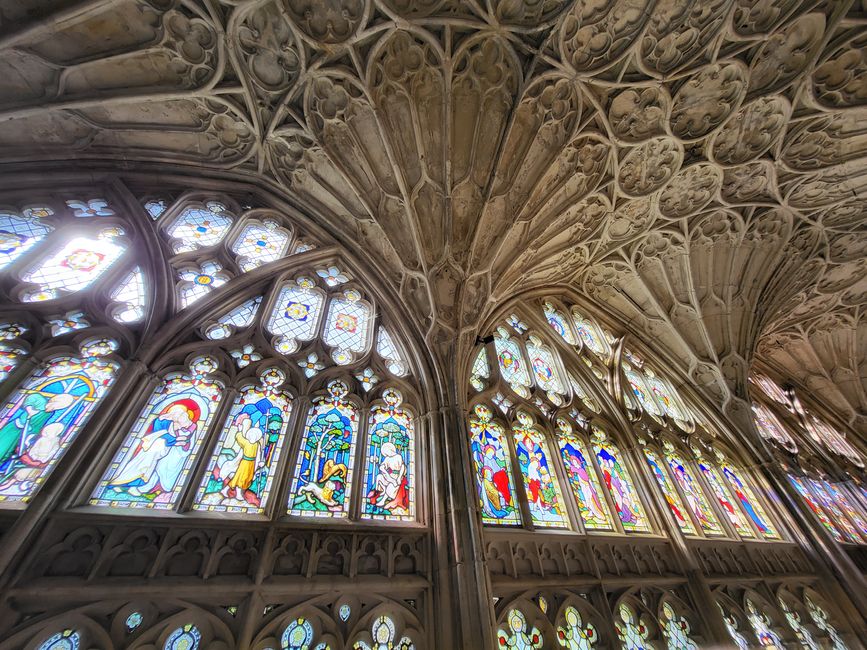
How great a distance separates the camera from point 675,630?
193 inches

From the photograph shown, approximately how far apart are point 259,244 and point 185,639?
5.55 metres

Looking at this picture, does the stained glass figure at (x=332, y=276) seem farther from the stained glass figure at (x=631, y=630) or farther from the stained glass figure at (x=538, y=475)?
the stained glass figure at (x=631, y=630)

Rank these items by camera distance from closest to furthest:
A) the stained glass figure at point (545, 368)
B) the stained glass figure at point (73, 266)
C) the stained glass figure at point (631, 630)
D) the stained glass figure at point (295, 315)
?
the stained glass figure at point (73, 266), the stained glass figure at point (631, 630), the stained glass figure at point (295, 315), the stained glass figure at point (545, 368)

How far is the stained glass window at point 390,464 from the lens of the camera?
453cm

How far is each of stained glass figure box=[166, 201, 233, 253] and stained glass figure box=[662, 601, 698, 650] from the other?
8439 millimetres

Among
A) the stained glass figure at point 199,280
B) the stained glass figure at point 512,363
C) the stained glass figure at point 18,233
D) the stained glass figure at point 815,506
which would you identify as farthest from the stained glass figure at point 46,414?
the stained glass figure at point 815,506

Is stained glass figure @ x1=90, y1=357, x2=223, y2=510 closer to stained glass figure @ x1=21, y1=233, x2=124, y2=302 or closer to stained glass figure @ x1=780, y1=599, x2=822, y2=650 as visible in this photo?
stained glass figure @ x1=21, y1=233, x2=124, y2=302

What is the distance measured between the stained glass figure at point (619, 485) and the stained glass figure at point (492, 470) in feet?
6.39

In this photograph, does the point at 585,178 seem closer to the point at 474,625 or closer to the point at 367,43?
the point at 367,43

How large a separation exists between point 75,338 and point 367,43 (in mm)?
5538

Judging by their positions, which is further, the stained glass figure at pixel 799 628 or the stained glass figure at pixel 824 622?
the stained glass figure at pixel 824 622

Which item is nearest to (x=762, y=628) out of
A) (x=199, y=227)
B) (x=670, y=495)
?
(x=670, y=495)

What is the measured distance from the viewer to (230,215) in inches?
268

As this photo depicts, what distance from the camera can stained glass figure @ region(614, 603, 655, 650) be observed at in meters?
4.46
